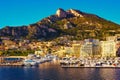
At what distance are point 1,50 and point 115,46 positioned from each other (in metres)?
60.0

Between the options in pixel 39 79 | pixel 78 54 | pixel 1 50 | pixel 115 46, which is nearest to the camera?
pixel 39 79

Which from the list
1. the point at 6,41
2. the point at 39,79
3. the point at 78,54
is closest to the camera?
the point at 39,79

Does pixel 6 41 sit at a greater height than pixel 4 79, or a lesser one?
greater

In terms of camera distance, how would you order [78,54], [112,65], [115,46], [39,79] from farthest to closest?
[78,54] < [115,46] < [112,65] < [39,79]

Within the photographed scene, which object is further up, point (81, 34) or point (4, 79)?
point (81, 34)

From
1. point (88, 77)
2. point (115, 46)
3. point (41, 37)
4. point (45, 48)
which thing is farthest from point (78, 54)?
point (88, 77)

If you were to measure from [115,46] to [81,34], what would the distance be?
209ft

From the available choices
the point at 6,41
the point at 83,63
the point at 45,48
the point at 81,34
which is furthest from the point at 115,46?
the point at 6,41

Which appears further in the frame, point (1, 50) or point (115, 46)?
point (1, 50)

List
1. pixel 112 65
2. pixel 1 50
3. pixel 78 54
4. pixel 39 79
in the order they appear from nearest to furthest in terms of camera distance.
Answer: pixel 39 79 → pixel 112 65 → pixel 78 54 → pixel 1 50

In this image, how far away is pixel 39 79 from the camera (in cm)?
6606

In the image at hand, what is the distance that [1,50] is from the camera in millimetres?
174375

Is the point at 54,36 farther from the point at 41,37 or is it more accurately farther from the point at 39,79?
the point at 39,79

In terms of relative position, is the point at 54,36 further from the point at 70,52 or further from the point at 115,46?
the point at 115,46
